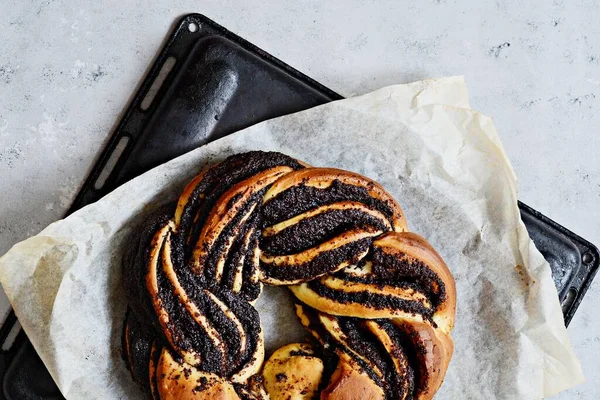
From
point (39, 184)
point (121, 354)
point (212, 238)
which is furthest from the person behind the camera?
point (39, 184)

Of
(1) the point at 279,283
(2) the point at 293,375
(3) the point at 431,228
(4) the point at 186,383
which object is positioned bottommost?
(4) the point at 186,383

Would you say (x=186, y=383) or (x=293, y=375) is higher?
(x=293, y=375)

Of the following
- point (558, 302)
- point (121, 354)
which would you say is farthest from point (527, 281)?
point (121, 354)

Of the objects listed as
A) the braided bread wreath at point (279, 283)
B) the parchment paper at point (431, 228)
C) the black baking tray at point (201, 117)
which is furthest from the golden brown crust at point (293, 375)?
the black baking tray at point (201, 117)

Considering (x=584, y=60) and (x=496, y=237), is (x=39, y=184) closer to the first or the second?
(x=496, y=237)

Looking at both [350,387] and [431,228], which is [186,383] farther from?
[431,228]

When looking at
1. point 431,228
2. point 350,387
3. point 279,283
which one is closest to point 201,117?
point 279,283
